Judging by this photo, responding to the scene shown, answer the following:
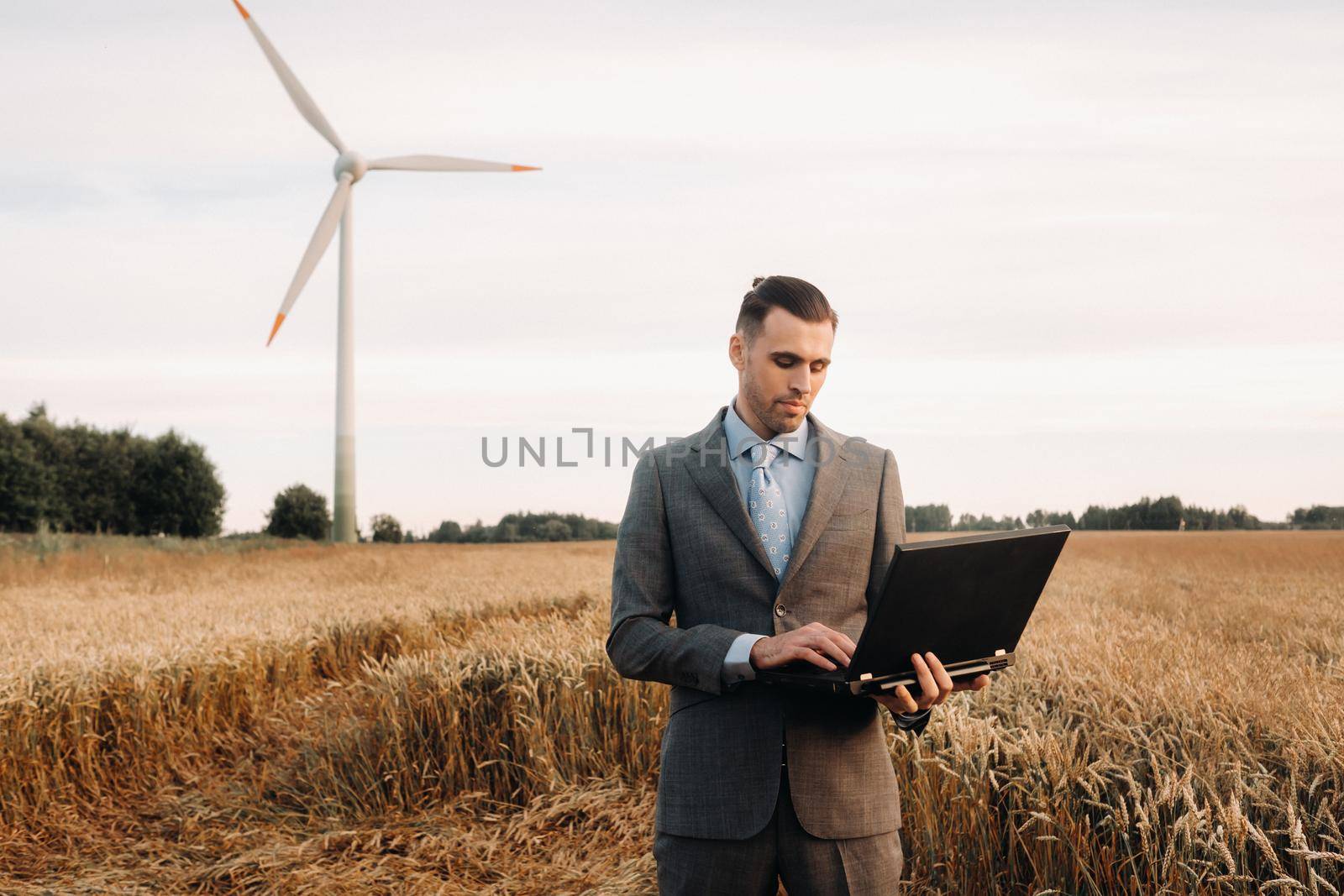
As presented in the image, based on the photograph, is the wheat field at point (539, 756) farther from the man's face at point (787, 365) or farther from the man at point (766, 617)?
the man's face at point (787, 365)

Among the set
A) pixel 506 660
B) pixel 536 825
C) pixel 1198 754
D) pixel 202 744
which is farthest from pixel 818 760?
pixel 202 744

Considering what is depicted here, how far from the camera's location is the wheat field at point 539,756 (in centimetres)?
444

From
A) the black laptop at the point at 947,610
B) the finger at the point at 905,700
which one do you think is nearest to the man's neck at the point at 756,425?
the black laptop at the point at 947,610

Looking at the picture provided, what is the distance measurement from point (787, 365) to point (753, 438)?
0.29 meters

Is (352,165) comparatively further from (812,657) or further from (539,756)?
(812,657)

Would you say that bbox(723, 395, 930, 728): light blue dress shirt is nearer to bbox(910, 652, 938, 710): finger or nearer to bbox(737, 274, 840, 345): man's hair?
bbox(737, 274, 840, 345): man's hair

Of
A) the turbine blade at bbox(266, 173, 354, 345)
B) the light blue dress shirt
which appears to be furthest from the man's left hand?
the turbine blade at bbox(266, 173, 354, 345)

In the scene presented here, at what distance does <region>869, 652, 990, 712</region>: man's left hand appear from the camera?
2.61 m

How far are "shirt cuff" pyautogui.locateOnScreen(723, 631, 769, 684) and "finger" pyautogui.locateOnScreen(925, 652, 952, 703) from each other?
448 millimetres

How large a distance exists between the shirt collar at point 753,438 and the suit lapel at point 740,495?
21mm

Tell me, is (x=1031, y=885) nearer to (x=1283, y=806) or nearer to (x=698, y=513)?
(x=1283, y=806)

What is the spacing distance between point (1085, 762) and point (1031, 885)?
676 millimetres

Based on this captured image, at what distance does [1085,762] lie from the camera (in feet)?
16.0

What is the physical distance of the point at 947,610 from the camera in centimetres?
261
